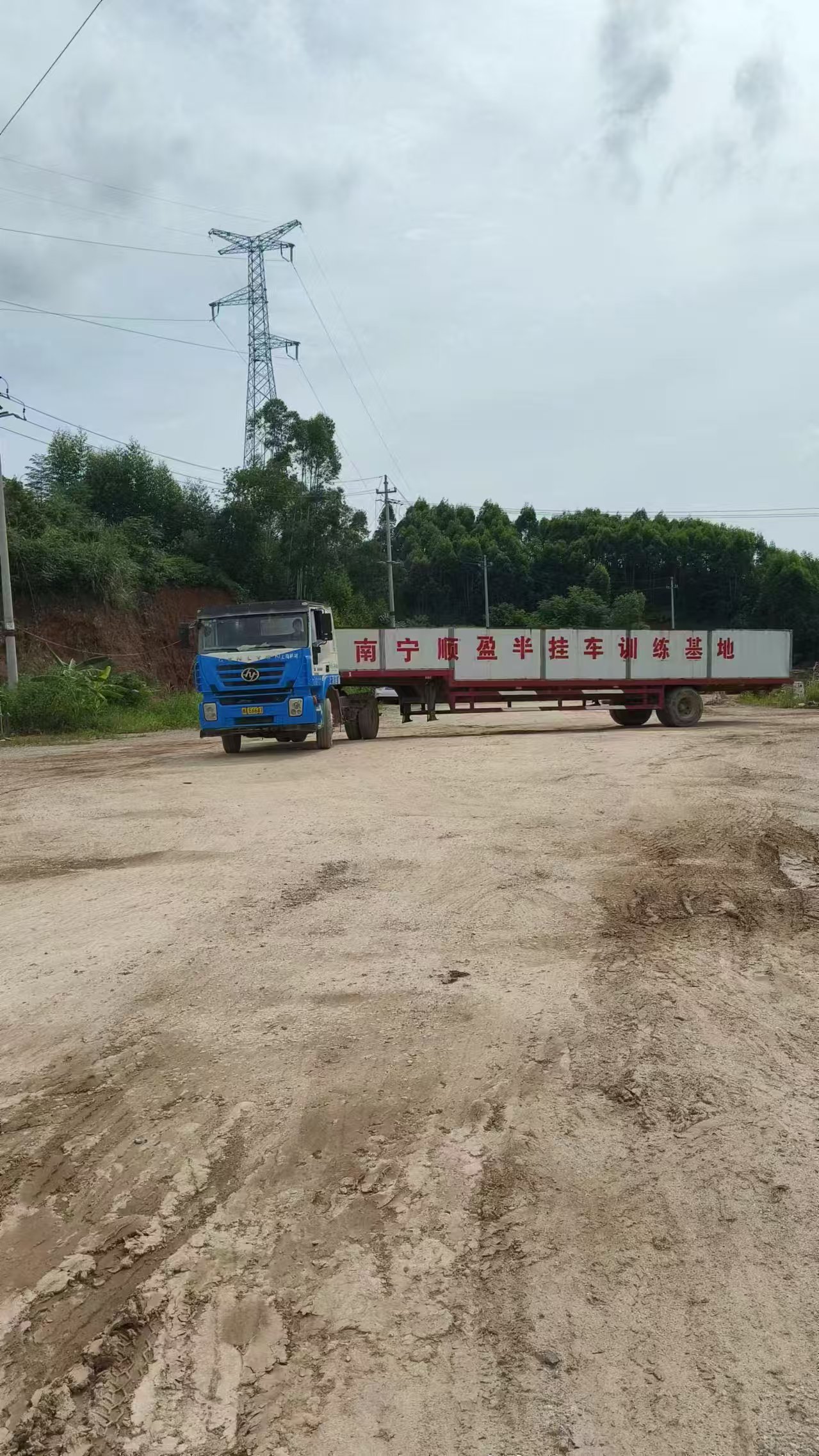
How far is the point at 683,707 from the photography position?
88.3 ft

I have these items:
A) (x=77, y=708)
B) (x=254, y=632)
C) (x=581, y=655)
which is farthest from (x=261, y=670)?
(x=77, y=708)

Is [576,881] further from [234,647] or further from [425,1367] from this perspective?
[234,647]

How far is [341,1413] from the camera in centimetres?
227

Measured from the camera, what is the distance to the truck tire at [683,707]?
26.8 m

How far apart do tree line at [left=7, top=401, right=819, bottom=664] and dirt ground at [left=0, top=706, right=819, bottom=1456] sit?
35.2 metres

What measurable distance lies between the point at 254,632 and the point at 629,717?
13591 millimetres

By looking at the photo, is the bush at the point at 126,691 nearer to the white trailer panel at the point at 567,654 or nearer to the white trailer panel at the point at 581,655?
the white trailer panel at the point at 567,654

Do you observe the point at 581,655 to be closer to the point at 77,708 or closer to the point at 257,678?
the point at 257,678

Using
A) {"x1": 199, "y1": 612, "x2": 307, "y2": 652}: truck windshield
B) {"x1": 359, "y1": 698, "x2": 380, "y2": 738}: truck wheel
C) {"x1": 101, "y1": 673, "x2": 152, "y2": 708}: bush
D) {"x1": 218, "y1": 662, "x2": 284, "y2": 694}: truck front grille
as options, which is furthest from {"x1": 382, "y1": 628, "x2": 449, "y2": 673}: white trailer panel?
{"x1": 101, "y1": 673, "x2": 152, "y2": 708}: bush

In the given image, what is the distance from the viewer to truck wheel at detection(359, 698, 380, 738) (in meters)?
21.4

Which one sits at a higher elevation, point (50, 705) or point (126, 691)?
point (126, 691)

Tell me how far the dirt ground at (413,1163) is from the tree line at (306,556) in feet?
116

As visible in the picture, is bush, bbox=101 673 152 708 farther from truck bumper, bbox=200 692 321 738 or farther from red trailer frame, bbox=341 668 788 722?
truck bumper, bbox=200 692 321 738

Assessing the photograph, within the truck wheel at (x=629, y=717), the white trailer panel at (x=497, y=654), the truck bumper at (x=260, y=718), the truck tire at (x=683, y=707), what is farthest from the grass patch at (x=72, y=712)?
the truck tire at (x=683, y=707)
